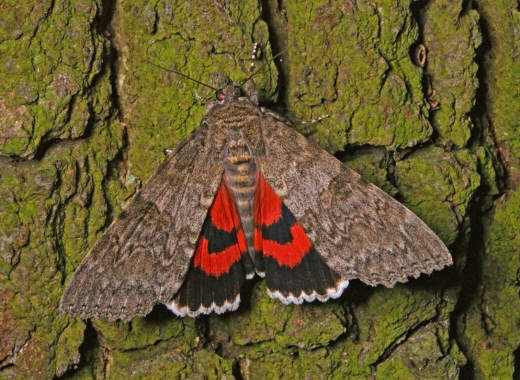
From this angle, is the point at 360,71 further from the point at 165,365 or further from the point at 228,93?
the point at 165,365

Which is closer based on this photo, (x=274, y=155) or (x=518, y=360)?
(x=274, y=155)

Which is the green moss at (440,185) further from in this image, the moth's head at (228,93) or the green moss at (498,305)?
the moth's head at (228,93)

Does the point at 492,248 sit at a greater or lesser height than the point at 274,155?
lesser

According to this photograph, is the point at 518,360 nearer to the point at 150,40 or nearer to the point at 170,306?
the point at 170,306

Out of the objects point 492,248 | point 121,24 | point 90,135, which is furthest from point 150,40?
point 492,248

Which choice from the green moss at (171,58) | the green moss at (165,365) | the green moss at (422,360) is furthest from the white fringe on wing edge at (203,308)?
A: the green moss at (422,360)

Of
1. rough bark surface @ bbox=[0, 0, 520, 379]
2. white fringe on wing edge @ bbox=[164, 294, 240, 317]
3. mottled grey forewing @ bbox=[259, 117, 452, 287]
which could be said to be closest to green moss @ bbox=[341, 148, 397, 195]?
rough bark surface @ bbox=[0, 0, 520, 379]

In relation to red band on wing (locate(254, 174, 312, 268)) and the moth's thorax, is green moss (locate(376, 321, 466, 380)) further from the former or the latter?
the moth's thorax

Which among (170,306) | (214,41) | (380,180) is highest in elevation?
(214,41)
